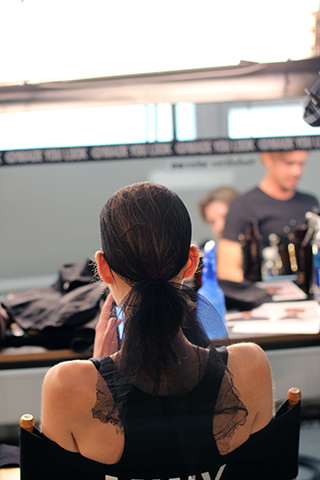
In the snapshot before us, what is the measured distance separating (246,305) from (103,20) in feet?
4.14

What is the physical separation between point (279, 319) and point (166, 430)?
3.55 ft

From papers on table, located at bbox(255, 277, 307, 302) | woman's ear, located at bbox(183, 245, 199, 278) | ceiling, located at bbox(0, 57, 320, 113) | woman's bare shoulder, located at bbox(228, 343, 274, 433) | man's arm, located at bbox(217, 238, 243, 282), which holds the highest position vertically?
ceiling, located at bbox(0, 57, 320, 113)

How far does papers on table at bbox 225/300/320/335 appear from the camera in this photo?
1.73m

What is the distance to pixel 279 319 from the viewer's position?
183cm

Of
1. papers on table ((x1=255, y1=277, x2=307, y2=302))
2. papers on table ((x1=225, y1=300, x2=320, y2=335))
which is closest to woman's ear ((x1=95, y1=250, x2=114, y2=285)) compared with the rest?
papers on table ((x1=225, y1=300, x2=320, y2=335))

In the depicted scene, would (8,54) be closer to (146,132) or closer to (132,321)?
(146,132)

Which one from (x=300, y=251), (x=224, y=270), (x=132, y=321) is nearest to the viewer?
(x=132, y=321)

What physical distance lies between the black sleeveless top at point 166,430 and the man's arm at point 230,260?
2.45 metres

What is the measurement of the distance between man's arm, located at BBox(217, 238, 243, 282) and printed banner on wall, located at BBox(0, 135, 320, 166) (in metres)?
1.60

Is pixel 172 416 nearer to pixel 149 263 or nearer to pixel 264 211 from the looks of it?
pixel 149 263

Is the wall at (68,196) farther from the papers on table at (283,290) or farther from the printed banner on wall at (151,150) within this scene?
the printed banner on wall at (151,150)

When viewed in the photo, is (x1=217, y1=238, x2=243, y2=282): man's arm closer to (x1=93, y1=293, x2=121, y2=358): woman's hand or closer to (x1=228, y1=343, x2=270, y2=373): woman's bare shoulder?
(x1=93, y1=293, x2=121, y2=358): woman's hand

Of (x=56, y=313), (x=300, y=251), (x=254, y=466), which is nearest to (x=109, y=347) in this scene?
(x=254, y=466)

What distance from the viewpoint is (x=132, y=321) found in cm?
84
